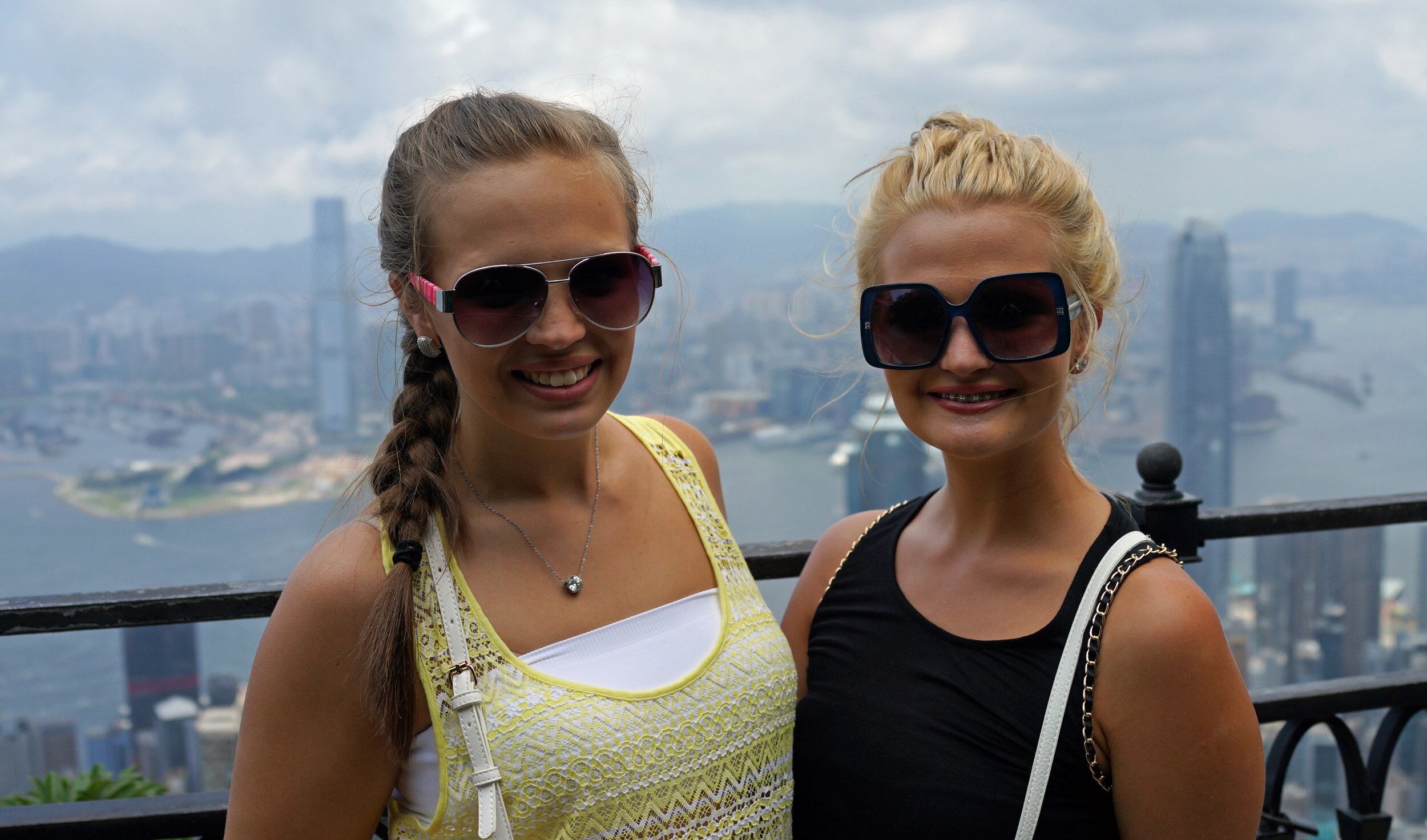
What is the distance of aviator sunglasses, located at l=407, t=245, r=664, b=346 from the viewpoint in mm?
1369

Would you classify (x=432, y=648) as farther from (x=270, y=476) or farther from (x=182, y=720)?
(x=270, y=476)

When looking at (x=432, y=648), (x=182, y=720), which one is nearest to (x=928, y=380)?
(x=432, y=648)

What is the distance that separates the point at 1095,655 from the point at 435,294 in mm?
1073

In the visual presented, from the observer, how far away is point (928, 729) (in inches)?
57.1

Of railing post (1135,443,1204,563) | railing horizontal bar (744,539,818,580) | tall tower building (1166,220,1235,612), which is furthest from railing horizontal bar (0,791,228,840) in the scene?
tall tower building (1166,220,1235,612)

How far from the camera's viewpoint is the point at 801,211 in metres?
2.50

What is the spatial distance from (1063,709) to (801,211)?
153cm

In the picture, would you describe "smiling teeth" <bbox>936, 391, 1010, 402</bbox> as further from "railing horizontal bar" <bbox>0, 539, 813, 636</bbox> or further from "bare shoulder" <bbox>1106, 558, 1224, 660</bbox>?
"railing horizontal bar" <bbox>0, 539, 813, 636</bbox>

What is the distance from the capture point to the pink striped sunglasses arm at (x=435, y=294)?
4.55ft

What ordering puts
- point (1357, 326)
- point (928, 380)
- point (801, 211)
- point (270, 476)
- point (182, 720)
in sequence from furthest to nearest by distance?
point (1357, 326) < point (270, 476) < point (182, 720) < point (801, 211) < point (928, 380)

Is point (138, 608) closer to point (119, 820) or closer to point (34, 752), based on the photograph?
point (119, 820)

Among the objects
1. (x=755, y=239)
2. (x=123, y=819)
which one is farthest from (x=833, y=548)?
(x=755, y=239)

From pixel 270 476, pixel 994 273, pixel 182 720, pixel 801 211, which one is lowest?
pixel 182 720

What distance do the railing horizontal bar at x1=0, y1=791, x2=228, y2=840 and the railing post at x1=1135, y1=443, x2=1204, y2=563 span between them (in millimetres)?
2151
